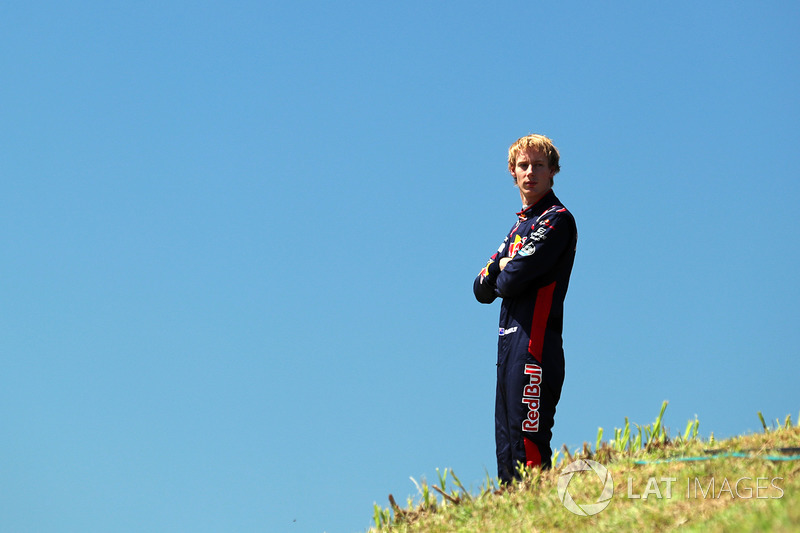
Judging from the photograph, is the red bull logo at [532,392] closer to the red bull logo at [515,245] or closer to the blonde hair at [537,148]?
the red bull logo at [515,245]

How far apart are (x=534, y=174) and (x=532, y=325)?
127 centimetres

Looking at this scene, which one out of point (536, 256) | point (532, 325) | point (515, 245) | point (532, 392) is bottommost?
point (532, 392)

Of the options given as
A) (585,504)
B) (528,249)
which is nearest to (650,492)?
(585,504)

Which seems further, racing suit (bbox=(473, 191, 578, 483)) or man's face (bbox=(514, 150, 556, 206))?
man's face (bbox=(514, 150, 556, 206))

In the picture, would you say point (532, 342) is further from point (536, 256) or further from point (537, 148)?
point (537, 148)

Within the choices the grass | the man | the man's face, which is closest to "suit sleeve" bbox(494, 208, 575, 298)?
the man

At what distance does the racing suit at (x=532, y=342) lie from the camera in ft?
19.2

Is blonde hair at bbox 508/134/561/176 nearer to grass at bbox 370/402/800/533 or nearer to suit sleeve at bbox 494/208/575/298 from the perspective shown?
suit sleeve at bbox 494/208/575/298

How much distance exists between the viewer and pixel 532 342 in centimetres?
588

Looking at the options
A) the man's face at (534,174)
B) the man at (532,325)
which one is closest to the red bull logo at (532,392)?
the man at (532,325)

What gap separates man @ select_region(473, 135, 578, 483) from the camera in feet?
19.2

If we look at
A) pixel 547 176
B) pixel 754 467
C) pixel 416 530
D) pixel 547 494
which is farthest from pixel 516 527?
pixel 547 176

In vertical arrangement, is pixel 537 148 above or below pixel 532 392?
above

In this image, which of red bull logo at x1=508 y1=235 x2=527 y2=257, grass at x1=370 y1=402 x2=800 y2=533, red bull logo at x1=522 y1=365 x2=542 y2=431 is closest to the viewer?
grass at x1=370 y1=402 x2=800 y2=533
